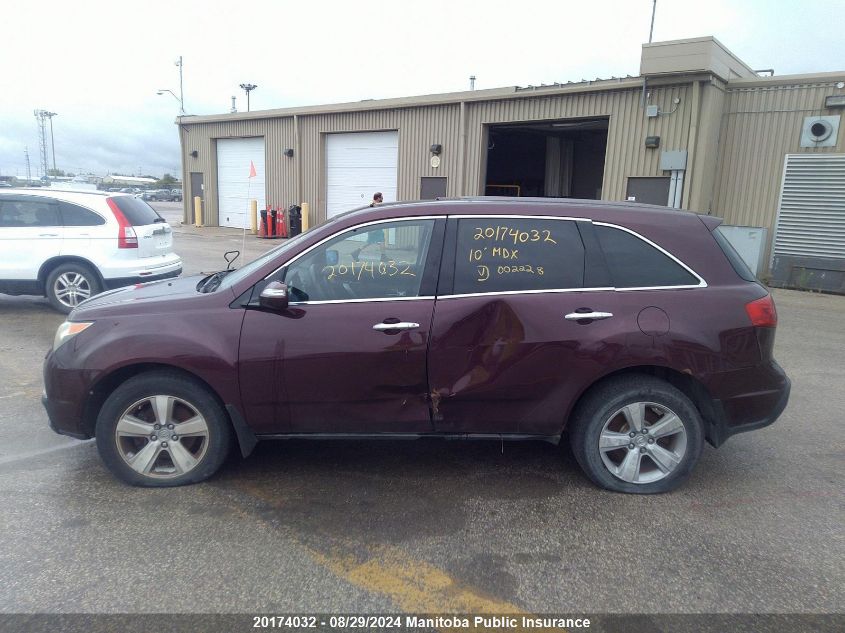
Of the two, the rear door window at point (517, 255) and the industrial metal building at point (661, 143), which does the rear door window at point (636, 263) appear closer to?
the rear door window at point (517, 255)

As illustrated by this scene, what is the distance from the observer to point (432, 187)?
20.0 m

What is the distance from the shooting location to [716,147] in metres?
14.6

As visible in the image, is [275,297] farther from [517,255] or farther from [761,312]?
[761,312]

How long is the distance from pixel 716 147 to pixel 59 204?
13.3 m

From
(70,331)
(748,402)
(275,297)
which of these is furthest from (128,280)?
(748,402)

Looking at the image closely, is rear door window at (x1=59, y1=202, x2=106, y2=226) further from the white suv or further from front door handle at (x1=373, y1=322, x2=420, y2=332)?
front door handle at (x1=373, y1=322, x2=420, y2=332)

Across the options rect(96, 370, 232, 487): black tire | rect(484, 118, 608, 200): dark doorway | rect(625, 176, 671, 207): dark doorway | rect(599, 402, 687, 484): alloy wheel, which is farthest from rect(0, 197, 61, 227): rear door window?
rect(484, 118, 608, 200): dark doorway

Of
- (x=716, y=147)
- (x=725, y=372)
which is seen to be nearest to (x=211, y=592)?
(x=725, y=372)

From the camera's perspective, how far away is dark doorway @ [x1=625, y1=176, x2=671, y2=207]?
15195 millimetres

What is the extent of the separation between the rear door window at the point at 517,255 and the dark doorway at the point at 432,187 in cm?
1584

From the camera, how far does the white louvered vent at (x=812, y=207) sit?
42.9 ft

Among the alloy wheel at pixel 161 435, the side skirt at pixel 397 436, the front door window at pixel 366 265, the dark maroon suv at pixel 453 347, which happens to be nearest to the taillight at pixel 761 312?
the dark maroon suv at pixel 453 347

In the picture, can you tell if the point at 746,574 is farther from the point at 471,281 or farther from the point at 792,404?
the point at 792,404

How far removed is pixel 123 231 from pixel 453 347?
6.86 meters
